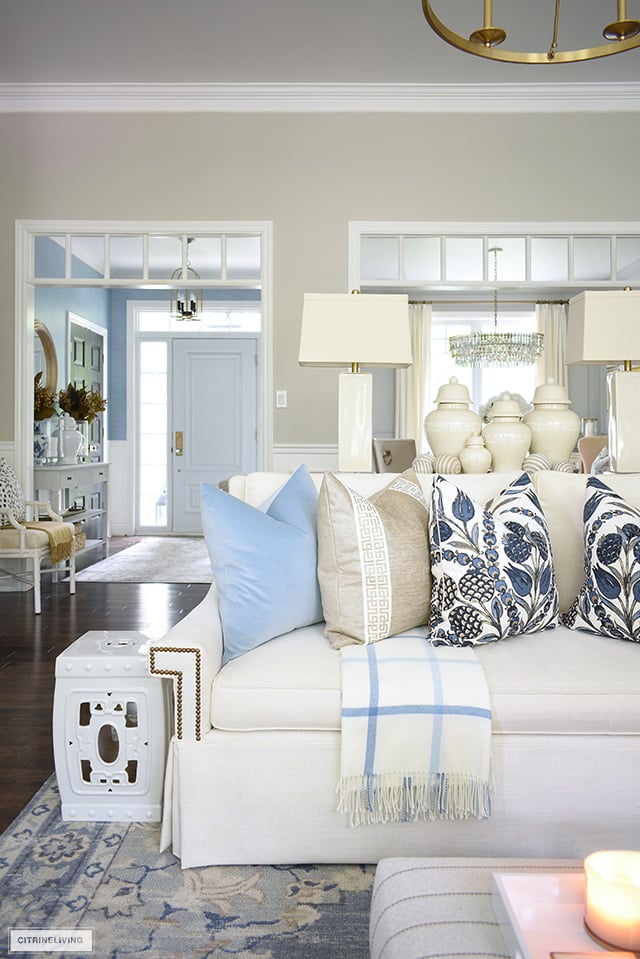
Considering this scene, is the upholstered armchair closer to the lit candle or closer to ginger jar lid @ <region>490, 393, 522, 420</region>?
ginger jar lid @ <region>490, 393, 522, 420</region>

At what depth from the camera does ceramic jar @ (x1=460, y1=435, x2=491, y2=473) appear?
2695 millimetres

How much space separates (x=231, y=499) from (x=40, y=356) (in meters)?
5.19

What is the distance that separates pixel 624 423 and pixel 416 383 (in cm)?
567

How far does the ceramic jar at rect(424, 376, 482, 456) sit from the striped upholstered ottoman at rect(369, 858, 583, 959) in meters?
1.72

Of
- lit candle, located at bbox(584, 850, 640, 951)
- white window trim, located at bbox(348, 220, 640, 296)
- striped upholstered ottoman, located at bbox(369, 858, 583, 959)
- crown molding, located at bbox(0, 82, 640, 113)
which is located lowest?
striped upholstered ottoman, located at bbox(369, 858, 583, 959)

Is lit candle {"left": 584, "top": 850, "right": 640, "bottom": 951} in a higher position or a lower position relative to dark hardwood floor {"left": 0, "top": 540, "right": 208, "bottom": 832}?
higher

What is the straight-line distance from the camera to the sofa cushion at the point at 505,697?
1.73m

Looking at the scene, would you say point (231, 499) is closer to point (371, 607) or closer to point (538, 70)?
point (371, 607)

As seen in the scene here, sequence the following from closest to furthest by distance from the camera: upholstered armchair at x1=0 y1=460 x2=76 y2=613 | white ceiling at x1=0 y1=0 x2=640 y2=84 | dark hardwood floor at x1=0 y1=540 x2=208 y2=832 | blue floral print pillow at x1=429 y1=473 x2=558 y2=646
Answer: blue floral print pillow at x1=429 y1=473 x2=558 y2=646
dark hardwood floor at x1=0 y1=540 x2=208 y2=832
white ceiling at x1=0 y1=0 x2=640 y2=84
upholstered armchair at x1=0 y1=460 x2=76 y2=613

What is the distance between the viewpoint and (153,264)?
7.84 metres

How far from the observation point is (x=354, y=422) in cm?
282

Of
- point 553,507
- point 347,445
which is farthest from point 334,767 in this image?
point 347,445

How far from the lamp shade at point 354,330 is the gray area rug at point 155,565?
3.13m

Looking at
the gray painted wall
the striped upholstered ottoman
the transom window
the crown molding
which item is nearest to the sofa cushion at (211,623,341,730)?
the striped upholstered ottoman
